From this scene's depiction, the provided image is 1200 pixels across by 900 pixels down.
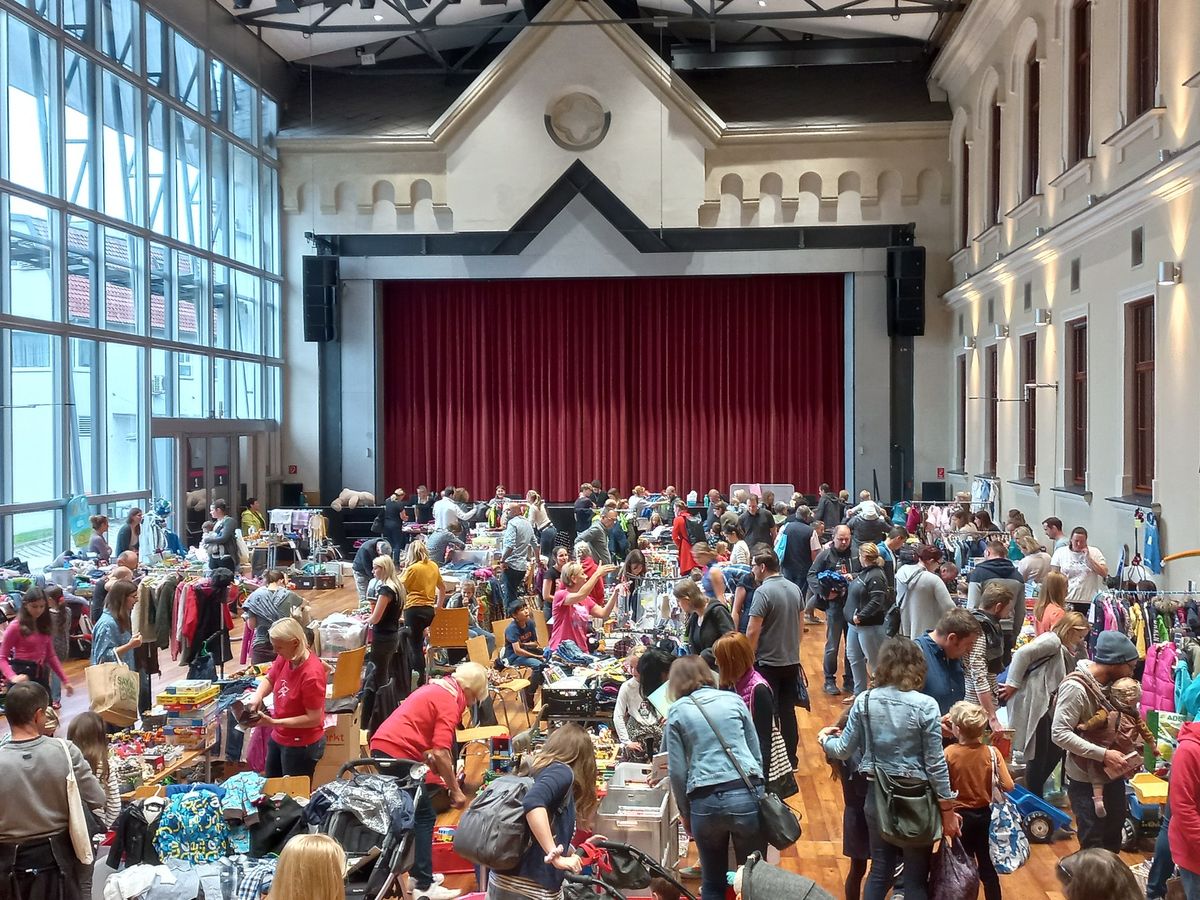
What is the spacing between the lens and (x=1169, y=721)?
6.70 m

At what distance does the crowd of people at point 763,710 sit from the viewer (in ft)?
15.7

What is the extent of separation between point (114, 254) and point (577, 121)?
9.73m

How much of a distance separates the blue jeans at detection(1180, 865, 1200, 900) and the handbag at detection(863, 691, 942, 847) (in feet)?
3.07

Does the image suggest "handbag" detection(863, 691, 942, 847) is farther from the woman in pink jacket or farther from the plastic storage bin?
the woman in pink jacket

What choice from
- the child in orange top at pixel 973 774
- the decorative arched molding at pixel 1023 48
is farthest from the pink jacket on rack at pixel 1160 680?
the decorative arched molding at pixel 1023 48

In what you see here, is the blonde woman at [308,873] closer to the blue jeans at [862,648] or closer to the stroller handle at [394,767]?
the stroller handle at [394,767]

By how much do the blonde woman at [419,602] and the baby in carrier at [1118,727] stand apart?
5684 mm

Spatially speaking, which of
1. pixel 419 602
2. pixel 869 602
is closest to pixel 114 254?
pixel 419 602

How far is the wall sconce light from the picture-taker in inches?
431

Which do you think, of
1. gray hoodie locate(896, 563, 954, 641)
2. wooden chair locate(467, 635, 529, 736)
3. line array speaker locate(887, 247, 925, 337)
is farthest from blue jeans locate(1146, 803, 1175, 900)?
line array speaker locate(887, 247, 925, 337)

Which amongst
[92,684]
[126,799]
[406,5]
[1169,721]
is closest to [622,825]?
[126,799]

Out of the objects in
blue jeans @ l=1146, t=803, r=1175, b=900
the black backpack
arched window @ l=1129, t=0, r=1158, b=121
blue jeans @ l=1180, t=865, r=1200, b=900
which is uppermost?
arched window @ l=1129, t=0, r=1158, b=121

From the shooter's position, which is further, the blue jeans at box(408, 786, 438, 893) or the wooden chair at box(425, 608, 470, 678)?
the wooden chair at box(425, 608, 470, 678)

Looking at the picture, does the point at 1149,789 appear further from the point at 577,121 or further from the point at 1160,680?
the point at 577,121
